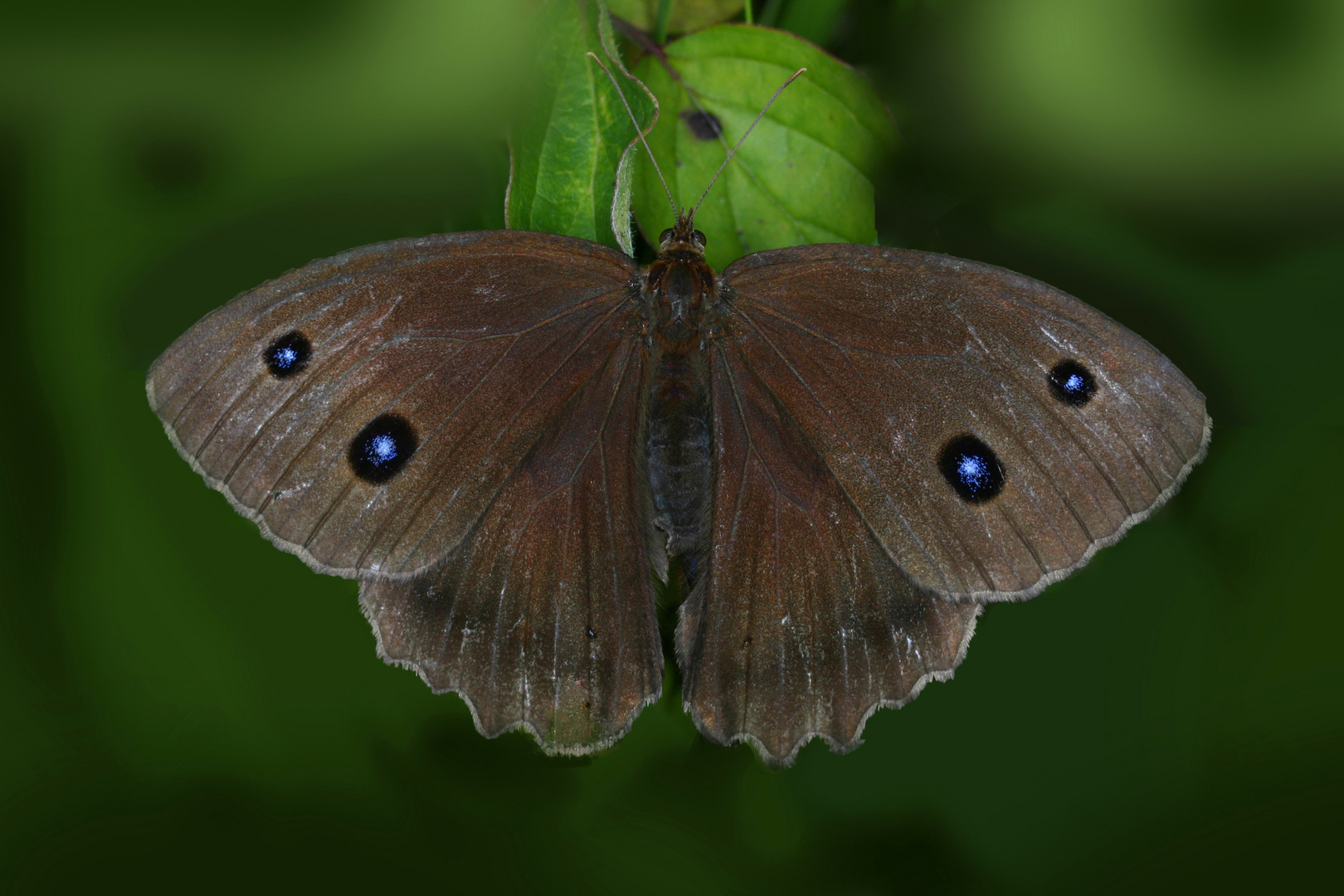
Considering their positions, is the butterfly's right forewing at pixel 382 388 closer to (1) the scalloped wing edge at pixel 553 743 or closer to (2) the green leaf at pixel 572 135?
(2) the green leaf at pixel 572 135

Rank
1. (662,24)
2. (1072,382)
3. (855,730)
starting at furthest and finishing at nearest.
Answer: (662,24) → (855,730) → (1072,382)

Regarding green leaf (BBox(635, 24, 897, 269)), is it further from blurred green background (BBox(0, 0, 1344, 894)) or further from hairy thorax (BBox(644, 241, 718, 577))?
hairy thorax (BBox(644, 241, 718, 577))

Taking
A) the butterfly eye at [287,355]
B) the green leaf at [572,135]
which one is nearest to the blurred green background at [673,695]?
the green leaf at [572,135]

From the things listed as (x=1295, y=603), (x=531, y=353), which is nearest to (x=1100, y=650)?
(x=1295, y=603)

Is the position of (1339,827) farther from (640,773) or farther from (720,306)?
(720,306)

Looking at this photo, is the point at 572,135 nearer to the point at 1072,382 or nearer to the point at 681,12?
the point at 681,12

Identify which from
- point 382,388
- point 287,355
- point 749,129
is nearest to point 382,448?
point 382,388

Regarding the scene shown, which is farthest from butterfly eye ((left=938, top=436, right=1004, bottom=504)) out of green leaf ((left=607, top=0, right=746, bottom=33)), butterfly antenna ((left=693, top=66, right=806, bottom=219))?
green leaf ((left=607, top=0, right=746, bottom=33))
